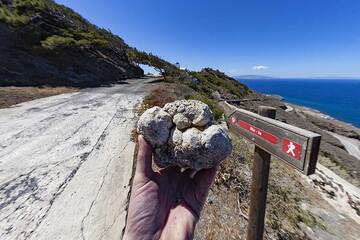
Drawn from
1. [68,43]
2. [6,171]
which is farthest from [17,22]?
[6,171]

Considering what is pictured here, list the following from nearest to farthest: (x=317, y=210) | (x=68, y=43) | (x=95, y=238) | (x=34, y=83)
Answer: (x=95, y=238)
(x=317, y=210)
(x=34, y=83)
(x=68, y=43)

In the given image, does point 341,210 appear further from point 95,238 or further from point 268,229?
point 95,238

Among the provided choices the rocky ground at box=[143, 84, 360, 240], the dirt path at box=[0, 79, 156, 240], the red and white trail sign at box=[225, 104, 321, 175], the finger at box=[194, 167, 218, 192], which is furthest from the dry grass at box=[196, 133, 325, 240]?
the red and white trail sign at box=[225, 104, 321, 175]

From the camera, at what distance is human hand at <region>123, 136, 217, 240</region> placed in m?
1.89

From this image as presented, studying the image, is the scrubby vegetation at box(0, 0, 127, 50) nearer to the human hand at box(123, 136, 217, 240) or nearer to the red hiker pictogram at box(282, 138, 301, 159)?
the human hand at box(123, 136, 217, 240)

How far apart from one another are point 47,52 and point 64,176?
1883 cm

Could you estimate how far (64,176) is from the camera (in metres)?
3.98

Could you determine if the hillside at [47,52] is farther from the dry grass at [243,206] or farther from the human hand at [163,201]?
the human hand at [163,201]

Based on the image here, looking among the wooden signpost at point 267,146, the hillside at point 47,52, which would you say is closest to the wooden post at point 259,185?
the wooden signpost at point 267,146

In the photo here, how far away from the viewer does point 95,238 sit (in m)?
2.74

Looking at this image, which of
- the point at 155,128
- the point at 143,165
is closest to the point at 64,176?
the point at 143,165

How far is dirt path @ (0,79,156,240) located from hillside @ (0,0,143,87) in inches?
429

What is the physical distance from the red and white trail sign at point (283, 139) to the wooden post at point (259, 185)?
0.62 ft

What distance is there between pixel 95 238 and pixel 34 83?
16.4 meters
